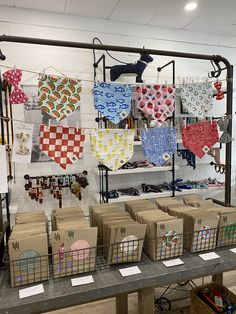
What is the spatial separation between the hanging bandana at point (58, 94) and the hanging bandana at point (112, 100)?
192 millimetres

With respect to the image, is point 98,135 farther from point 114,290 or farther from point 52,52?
point 52,52

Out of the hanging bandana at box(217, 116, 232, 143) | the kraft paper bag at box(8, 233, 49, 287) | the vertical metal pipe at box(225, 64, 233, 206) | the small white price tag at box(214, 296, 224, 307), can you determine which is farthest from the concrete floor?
the hanging bandana at box(217, 116, 232, 143)

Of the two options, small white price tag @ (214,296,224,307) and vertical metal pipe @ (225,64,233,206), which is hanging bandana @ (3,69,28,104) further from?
small white price tag @ (214,296,224,307)

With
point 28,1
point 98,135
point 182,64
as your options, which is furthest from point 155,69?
point 98,135

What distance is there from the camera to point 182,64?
3652mm

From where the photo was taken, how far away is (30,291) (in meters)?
1.15

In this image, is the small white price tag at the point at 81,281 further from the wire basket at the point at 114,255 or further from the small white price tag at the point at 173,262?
the small white price tag at the point at 173,262

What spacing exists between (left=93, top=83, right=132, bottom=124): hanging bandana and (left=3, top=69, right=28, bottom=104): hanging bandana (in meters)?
1.02

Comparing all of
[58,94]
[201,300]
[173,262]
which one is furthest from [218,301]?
[58,94]

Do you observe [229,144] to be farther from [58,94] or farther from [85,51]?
[85,51]

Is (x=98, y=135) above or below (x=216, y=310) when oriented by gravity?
above

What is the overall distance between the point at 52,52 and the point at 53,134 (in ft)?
5.49

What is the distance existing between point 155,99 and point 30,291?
1.66m

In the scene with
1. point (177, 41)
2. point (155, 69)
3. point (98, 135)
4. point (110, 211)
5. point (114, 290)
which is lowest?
point (114, 290)
